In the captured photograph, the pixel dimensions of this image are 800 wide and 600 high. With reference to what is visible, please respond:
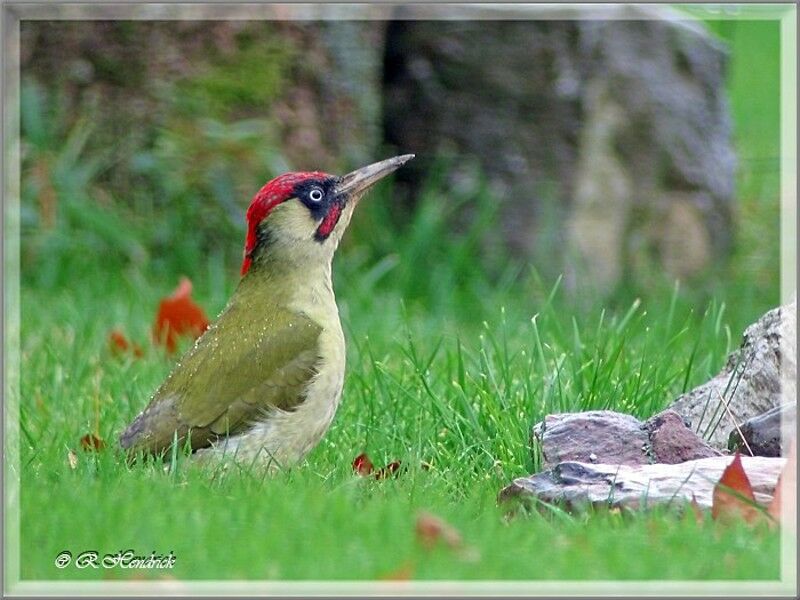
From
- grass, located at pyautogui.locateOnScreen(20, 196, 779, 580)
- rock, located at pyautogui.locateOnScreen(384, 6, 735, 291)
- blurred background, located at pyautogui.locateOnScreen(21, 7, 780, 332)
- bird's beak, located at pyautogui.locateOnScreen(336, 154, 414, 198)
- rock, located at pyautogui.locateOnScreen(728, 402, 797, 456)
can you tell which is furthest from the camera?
rock, located at pyautogui.locateOnScreen(384, 6, 735, 291)

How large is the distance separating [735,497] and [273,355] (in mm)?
1500

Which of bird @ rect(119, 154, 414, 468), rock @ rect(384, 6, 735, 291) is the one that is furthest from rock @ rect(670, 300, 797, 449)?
rock @ rect(384, 6, 735, 291)

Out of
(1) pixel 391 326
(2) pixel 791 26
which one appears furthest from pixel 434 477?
(1) pixel 391 326

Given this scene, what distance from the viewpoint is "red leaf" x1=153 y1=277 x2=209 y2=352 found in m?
5.96

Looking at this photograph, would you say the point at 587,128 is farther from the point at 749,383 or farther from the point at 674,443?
the point at 674,443

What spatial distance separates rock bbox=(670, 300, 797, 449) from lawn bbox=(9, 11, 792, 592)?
0.20 m

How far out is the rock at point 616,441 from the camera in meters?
4.22

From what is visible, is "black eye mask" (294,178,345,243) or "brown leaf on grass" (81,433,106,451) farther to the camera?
"black eye mask" (294,178,345,243)

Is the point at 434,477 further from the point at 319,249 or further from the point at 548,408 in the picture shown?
the point at 319,249

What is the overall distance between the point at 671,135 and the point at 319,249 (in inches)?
133

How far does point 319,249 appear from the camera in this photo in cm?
477

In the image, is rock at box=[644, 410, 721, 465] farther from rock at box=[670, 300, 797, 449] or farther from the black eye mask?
the black eye mask

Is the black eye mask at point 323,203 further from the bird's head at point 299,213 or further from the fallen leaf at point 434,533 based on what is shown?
the fallen leaf at point 434,533

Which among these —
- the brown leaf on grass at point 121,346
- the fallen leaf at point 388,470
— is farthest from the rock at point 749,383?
the brown leaf on grass at point 121,346
